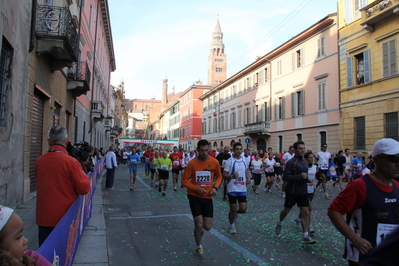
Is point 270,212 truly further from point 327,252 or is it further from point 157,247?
point 157,247

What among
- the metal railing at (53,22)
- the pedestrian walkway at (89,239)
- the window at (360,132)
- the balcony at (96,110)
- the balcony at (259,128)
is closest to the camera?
the pedestrian walkway at (89,239)

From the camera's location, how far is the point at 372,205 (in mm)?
2461

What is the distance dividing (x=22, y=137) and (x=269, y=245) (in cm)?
686

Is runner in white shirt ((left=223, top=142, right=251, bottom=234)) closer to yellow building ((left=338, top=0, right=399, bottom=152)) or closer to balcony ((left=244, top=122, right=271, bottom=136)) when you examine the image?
yellow building ((left=338, top=0, right=399, bottom=152))

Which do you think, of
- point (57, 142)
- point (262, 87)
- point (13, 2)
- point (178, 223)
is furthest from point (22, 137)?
point (262, 87)

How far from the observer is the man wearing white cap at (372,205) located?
2.41m

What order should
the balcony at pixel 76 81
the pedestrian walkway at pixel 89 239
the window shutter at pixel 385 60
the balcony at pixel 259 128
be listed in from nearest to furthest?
the pedestrian walkway at pixel 89 239 → the balcony at pixel 76 81 → the window shutter at pixel 385 60 → the balcony at pixel 259 128

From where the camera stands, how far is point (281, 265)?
4629 millimetres

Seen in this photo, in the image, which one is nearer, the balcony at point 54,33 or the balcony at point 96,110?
the balcony at point 54,33

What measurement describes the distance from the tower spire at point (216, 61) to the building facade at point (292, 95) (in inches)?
1995

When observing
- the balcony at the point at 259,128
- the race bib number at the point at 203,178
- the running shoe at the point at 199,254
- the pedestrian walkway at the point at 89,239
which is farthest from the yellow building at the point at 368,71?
the pedestrian walkway at the point at 89,239

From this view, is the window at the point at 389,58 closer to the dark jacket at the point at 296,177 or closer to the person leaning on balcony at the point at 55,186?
the dark jacket at the point at 296,177

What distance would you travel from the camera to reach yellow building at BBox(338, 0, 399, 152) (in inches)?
695

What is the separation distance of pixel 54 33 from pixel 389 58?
17.5 m
